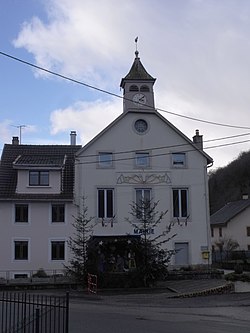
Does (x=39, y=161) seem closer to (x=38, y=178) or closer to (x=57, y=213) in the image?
(x=38, y=178)

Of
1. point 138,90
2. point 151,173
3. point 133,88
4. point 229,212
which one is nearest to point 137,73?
point 133,88

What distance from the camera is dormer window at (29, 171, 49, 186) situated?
40781 mm

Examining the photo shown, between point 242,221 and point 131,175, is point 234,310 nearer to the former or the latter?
point 131,175

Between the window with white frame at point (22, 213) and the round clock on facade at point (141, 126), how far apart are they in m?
10.2

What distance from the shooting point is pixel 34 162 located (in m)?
41.0

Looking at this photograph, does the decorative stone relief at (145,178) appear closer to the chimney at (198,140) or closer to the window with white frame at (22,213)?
the chimney at (198,140)

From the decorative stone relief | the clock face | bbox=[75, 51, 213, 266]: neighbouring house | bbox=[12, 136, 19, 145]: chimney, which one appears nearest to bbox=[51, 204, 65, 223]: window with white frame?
bbox=[75, 51, 213, 266]: neighbouring house

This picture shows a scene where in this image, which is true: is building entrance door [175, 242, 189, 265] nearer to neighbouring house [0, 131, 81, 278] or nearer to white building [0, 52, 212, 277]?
white building [0, 52, 212, 277]

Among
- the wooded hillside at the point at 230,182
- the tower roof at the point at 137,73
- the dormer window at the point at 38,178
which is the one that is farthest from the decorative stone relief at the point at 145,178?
the wooded hillside at the point at 230,182

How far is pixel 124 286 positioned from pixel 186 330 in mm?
17990

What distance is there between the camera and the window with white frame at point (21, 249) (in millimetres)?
39375

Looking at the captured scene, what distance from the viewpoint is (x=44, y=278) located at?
36.7 meters

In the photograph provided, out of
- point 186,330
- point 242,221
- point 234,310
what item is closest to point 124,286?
point 234,310

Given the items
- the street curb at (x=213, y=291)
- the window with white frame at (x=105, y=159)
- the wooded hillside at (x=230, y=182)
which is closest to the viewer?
the street curb at (x=213, y=291)
